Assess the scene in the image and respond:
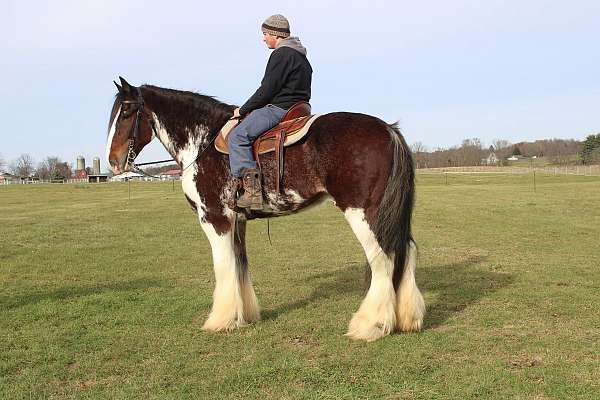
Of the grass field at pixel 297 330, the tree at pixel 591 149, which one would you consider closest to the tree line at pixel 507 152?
the tree at pixel 591 149

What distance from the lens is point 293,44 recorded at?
5.84 m

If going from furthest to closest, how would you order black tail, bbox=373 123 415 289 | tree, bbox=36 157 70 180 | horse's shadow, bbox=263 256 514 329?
tree, bbox=36 157 70 180 < horse's shadow, bbox=263 256 514 329 < black tail, bbox=373 123 415 289

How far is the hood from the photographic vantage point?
5.81 metres

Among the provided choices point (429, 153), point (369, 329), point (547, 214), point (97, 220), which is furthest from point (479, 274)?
point (429, 153)

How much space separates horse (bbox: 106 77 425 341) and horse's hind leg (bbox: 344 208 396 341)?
11 mm

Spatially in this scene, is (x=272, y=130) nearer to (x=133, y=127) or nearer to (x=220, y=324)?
(x=133, y=127)

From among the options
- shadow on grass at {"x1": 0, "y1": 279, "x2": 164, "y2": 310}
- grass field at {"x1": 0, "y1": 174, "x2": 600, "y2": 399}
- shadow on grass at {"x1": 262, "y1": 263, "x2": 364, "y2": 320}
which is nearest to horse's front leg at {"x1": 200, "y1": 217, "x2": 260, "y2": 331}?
grass field at {"x1": 0, "y1": 174, "x2": 600, "y2": 399}

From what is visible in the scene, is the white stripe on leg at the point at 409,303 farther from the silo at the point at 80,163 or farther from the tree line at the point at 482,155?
the silo at the point at 80,163

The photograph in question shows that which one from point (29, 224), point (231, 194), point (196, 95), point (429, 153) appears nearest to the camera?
point (231, 194)

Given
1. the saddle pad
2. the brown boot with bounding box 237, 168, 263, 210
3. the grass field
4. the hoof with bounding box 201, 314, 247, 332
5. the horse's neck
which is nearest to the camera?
the grass field

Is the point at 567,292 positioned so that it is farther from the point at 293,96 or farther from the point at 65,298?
the point at 65,298

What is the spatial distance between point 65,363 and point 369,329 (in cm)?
306

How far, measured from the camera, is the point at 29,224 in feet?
68.6

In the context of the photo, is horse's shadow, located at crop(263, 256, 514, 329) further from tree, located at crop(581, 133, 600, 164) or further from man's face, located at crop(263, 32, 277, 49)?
tree, located at crop(581, 133, 600, 164)
